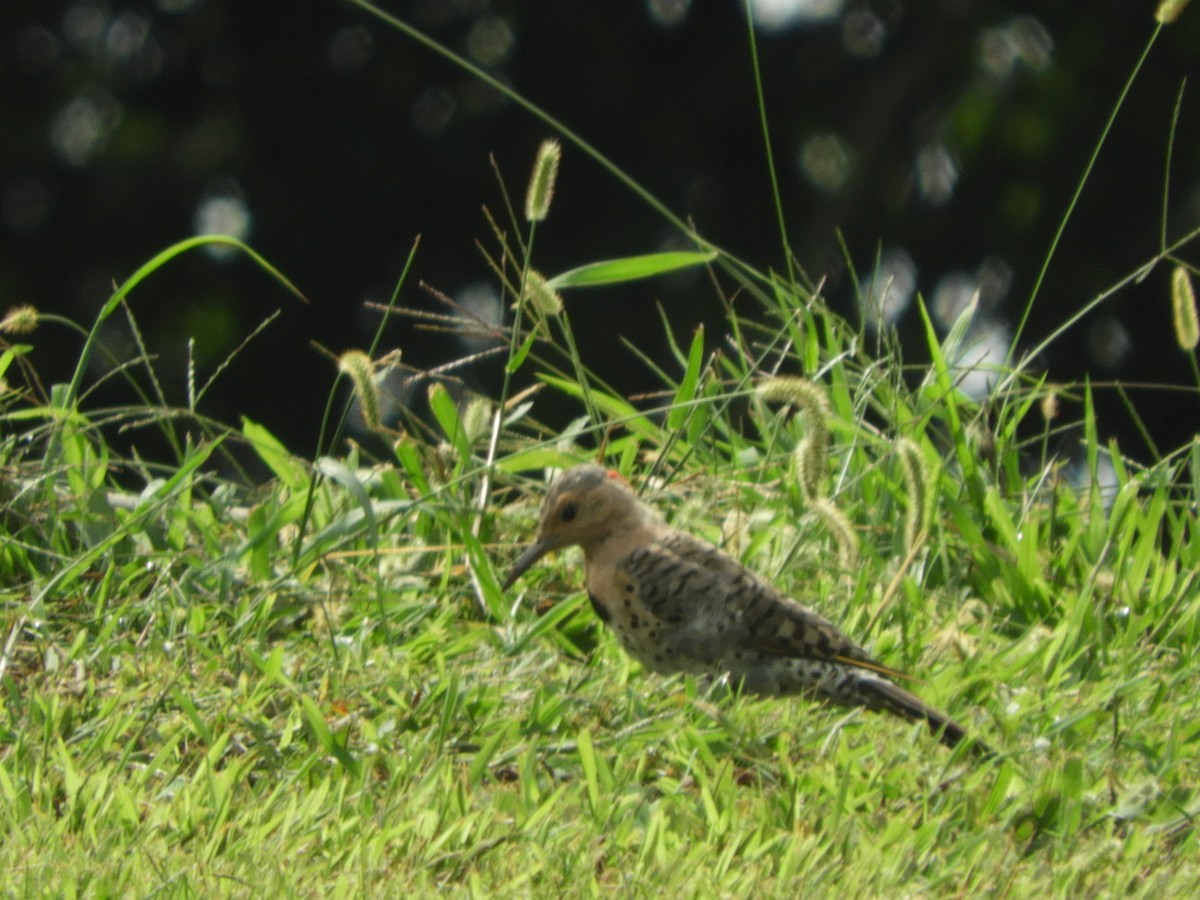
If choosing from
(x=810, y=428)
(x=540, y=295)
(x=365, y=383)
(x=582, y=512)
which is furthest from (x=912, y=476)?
(x=365, y=383)

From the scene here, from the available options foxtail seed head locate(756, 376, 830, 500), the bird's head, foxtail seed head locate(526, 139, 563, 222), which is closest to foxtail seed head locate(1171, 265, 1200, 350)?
foxtail seed head locate(756, 376, 830, 500)

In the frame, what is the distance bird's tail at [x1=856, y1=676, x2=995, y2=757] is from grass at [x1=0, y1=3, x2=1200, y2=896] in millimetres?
52

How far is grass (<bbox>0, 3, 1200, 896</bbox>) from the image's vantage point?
3229mm

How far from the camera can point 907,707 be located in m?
3.84

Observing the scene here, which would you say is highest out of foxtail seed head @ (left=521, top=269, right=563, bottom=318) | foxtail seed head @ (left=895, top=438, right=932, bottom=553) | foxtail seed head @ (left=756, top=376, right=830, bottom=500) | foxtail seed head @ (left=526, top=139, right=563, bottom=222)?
foxtail seed head @ (left=526, top=139, right=563, bottom=222)

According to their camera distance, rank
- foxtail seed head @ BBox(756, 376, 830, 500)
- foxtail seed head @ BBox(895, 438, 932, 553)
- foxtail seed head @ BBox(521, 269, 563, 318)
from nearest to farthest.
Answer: foxtail seed head @ BBox(756, 376, 830, 500) < foxtail seed head @ BBox(895, 438, 932, 553) < foxtail seed head @ BBox(521, 269, 563, 318)

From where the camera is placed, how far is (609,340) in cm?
849

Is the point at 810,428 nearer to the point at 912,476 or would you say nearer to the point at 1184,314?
the point at 912,476

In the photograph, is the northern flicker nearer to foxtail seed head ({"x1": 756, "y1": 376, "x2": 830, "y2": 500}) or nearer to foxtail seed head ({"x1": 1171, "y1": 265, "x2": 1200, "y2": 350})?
foxtail seed head ({"x1": 756, "y1": 376, "x2": 830, "y2": 500})

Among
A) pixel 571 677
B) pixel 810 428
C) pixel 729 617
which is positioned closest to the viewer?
pixel 810 428

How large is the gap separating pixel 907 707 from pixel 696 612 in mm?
490

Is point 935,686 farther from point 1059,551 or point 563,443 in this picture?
point 563,443

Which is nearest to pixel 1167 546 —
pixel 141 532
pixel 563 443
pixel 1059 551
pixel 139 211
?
pixel 1059 551

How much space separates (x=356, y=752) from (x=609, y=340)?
500 centimetres
